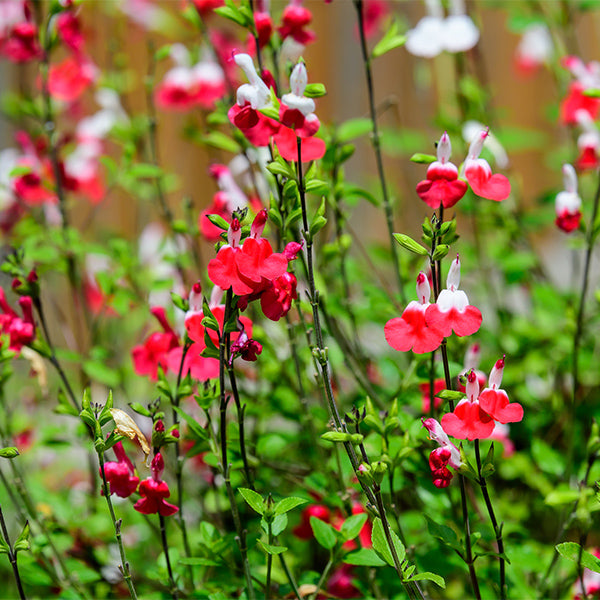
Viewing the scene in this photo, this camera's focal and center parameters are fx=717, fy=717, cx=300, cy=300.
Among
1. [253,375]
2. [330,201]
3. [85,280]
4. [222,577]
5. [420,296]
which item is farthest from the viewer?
[85,280]

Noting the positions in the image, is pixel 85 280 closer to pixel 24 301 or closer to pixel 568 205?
pixel 24 301

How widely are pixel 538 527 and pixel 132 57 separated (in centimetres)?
221

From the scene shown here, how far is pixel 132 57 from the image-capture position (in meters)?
2.75

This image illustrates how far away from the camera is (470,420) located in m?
0.71

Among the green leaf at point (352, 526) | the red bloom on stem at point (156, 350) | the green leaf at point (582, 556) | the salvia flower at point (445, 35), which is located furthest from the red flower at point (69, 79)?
the green leaf at point (582, 556)

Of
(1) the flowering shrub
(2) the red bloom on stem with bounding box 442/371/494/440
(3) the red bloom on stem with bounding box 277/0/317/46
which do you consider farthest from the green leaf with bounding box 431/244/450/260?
(3) the red bloom on stem with bounding box 277/0/317/46

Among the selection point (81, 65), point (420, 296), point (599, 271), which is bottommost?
point (599, 271)

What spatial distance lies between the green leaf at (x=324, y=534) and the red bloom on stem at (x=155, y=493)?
0.19 meters

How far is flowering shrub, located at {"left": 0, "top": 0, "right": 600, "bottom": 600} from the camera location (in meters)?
Answer: 0.74

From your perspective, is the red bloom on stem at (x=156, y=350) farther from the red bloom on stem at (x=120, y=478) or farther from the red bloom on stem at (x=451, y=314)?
the red bloom on stem at (x=451, y=314)

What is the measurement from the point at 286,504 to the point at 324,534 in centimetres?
11

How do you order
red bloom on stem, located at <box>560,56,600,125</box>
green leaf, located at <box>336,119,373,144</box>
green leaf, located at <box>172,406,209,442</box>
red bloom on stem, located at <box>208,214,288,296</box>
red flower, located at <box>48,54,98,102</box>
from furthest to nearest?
red flower, located at <box>48,54,98,102</box> < red bloom on stem, located at <box>560,56,600,125</box> < green leaf, located at <box>336,119,373,144</box> < green leaf, located at <box>172,406,209,442</box> < red bloom on stem, located at <box>208,214,288,296</box>

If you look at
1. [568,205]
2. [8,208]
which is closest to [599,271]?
[568,205]

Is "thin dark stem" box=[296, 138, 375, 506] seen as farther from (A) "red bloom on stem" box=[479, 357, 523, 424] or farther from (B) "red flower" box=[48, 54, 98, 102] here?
(B) "red flower" box=[48, 54, 98, 102]
